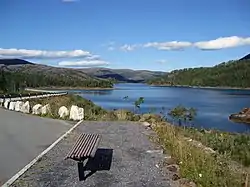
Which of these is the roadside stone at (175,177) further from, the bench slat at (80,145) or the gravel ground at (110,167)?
the bench slat at (80,145)

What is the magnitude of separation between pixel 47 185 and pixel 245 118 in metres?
47.1

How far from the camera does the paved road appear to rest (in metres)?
7.71

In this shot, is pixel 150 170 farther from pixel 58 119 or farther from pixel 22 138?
pixel 58 119

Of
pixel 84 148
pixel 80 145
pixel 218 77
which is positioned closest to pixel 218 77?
pixel 218 77

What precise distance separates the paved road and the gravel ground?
38 cm

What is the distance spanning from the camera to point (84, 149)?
7020 millimetres

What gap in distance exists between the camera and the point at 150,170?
7.29 m

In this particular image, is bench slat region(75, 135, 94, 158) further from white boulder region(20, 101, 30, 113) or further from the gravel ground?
white boulder region(20, 101, 30, 113)

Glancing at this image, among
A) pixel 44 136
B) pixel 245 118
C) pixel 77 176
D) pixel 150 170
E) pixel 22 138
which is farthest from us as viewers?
pixel 245 118

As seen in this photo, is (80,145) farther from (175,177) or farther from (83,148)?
(175,177)

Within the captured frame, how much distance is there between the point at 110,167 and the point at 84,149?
0.84 meters

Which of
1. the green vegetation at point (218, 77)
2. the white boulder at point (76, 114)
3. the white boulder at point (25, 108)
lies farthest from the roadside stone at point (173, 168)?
the green vegetation at point (218, 77)

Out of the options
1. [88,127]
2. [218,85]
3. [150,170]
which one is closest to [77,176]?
[150,170]

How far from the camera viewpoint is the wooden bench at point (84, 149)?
663 cm
